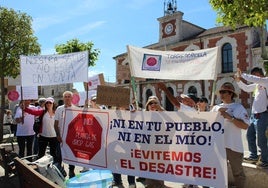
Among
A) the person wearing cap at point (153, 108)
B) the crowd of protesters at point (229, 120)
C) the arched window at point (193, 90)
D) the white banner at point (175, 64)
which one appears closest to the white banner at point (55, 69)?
the crowd of protesters at point (229, 120)

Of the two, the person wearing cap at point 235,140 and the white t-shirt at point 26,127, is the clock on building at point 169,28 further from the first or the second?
the person wearing cap at point 235,140

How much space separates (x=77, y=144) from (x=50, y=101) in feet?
5.76

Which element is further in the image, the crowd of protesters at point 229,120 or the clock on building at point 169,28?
the clock on building at point 169,28

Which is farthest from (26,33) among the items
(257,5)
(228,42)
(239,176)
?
(228,42)

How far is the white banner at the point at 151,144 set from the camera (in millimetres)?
4609

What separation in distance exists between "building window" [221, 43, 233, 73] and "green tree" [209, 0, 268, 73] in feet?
73.4

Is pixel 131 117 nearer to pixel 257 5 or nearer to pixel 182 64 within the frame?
pixel 182 64

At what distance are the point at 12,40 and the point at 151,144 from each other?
1581cm

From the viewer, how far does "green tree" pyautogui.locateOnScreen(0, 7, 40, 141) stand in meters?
18.6

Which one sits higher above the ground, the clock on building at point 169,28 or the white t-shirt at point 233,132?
the clock on building at point 169,28

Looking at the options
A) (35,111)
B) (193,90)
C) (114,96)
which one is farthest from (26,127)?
(193,90)

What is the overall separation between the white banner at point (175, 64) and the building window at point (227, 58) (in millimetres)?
26672

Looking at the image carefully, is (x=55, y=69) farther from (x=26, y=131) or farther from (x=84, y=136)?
(x=26, y=131)

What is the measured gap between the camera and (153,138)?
508cm
